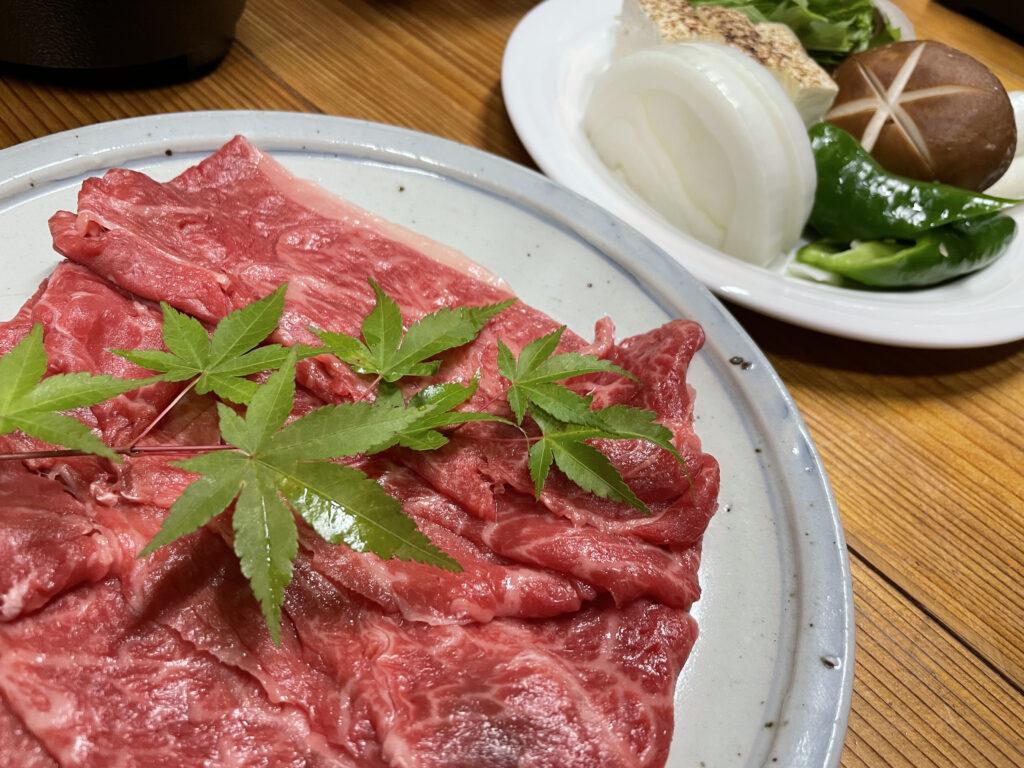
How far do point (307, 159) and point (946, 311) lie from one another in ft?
7.13

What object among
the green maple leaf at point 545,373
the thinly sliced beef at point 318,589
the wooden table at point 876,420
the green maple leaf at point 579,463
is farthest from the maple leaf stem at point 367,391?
the wooden table at point 876,420

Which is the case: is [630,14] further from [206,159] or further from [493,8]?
[206,159]

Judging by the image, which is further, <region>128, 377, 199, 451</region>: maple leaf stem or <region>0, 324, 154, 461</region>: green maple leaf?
<region>128, 377, 199, 451</region>: maple leaf stem

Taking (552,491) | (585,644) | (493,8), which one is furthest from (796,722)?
(493,8)

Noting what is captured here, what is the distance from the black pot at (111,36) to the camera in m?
2.48

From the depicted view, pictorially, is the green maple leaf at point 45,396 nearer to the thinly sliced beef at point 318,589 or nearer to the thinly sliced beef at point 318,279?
the thinly sliced beef at point 318,589

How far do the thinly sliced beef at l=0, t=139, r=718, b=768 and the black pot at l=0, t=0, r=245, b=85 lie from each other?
89 cm

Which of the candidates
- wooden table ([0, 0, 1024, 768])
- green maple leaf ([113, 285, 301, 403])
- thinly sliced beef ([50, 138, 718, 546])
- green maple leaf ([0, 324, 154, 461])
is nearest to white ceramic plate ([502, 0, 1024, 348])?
wooden table ([0, 0, 1024, 768])

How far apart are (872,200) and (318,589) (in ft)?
7.95

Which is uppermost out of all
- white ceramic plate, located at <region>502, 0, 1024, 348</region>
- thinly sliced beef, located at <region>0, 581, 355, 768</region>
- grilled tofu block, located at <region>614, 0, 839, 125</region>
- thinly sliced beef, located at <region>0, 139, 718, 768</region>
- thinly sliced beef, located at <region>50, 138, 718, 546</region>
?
grilled tofu block, located at <region>614, 0, 839, 125</region>

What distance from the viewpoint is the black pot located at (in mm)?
2479

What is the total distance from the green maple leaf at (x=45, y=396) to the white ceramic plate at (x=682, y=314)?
0.71m

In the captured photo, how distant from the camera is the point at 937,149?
300cm

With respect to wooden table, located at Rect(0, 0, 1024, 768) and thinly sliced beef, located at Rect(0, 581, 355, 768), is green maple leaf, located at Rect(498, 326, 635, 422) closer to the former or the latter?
thinly sliced beef, located at Rect(0, 581, 355, 768)
